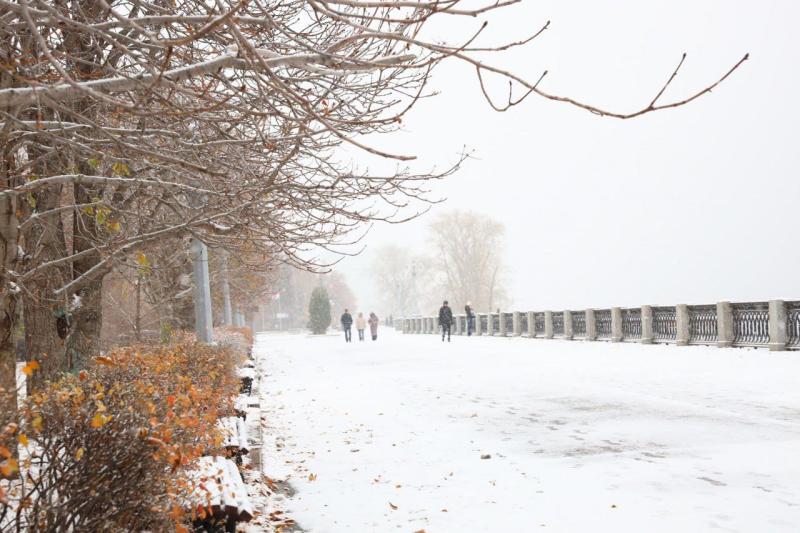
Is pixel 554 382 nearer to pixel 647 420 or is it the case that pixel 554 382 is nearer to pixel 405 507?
pixel 647 420

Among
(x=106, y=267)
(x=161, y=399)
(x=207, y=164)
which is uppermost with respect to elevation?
(x=207, y=164)

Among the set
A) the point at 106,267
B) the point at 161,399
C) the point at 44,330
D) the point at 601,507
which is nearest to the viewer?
the point at 161,399

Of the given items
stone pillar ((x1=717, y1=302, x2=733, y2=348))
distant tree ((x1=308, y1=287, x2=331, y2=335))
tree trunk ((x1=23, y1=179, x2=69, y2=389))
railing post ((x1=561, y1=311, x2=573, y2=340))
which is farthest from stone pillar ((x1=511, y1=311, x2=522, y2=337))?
distant tree ((x1=308, y1=287, x2=331, y2=335))

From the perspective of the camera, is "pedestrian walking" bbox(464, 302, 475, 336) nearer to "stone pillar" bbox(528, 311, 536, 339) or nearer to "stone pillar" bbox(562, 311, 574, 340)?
"stone pillar" bbox(528, 311, 536, 339)

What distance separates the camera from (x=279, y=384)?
1680cm

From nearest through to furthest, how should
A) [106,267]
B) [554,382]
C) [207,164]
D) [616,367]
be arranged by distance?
[207,164] → [106,267] → [554,382] → [616,367]

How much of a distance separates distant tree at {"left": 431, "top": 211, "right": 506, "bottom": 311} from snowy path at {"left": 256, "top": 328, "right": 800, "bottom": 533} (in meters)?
62.6

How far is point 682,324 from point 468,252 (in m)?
58.5

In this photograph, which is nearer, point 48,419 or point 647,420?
point 48,419

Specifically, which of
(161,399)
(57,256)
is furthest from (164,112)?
(57,256)

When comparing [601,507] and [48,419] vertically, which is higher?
[48,419]

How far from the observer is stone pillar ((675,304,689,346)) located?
20.6 meters

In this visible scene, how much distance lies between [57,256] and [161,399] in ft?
15.5

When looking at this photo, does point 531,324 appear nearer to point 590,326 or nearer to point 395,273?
point 590,326
